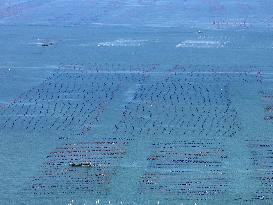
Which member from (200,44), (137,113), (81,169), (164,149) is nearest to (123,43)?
(200,44)

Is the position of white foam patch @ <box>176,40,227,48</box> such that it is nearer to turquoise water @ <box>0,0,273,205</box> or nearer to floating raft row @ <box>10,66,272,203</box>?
turquoise water @ <box>0,0,273,205</box>

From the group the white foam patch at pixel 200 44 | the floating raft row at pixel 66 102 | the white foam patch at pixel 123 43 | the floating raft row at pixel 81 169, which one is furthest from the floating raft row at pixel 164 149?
the white foam patch at pixel 123 43

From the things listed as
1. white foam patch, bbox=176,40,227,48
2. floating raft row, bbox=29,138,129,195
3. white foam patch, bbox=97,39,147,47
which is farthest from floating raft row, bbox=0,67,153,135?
white foam patch, bbox=176,40,227,48

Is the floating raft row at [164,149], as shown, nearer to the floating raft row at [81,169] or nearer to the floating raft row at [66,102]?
the floating raft row at [81,169]

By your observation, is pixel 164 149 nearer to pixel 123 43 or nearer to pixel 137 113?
pixel 137 113

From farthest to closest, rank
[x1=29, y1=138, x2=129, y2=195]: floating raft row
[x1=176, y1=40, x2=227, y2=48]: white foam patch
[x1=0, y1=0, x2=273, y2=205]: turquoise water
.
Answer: [x1=176, y1=40, x2=227, y2=48]: white foam patch → [x1=0, y1=0, x2=273, y2=205]: turquoise water → [x1=29, y1=138, x2=129, y2=195]: floating raft row

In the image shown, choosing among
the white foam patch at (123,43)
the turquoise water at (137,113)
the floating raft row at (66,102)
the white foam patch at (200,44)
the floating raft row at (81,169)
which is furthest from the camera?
the white foam patch at (123,43)

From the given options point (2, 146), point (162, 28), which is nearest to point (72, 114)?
point (2, 146)

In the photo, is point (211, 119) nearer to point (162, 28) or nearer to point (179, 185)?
point (179, 185)
